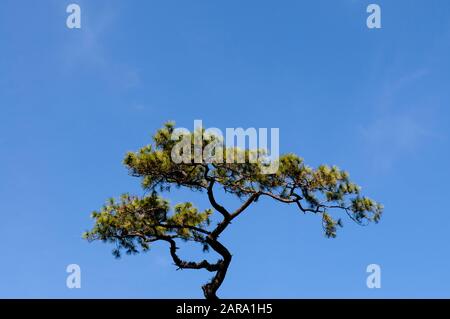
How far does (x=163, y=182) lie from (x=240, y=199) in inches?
46.8

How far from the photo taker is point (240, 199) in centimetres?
895

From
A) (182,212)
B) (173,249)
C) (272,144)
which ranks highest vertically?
(272,144)

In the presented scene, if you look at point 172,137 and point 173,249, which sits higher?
point 172,137

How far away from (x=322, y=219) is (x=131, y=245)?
118 inches

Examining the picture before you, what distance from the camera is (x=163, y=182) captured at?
9.16 meters

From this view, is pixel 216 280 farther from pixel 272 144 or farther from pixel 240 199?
pixel 272 144

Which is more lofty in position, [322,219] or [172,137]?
[172,137]
